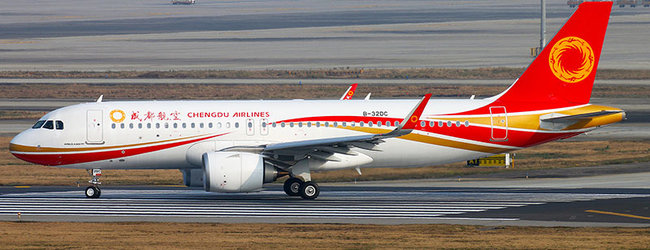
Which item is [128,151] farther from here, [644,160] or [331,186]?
[644,160]

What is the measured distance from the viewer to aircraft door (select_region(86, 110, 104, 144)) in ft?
117

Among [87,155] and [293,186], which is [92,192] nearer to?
[87,155]

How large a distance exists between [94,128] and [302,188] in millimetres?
7993

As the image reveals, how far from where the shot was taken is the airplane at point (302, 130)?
3544 centimetres

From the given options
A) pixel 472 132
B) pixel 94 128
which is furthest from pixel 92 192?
pixel 472 132

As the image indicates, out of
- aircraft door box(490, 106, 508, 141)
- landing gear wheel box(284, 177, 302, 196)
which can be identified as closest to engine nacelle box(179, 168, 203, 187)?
landing gear wheel box(284, 177, 302, 196)

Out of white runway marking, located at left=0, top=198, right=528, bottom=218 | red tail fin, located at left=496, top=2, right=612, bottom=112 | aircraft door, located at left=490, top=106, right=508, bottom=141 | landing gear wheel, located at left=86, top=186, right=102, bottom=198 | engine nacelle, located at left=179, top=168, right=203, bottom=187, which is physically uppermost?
red tail fin, located at left=496, top=2, right=612, bottom=112

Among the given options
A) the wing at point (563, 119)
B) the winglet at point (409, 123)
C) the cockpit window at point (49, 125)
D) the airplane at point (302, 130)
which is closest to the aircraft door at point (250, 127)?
the airplane at point (302, 130)

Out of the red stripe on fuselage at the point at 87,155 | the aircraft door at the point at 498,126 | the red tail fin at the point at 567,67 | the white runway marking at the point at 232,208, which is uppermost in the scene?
the red tail fin at the point at 567,67

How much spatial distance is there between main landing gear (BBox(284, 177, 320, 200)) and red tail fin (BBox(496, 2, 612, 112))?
779 centimetres

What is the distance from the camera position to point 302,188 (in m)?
34.9

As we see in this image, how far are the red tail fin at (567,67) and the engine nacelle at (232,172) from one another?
31.7 ft

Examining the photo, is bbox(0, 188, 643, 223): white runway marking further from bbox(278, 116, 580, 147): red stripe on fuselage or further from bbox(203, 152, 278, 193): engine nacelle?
Answer: bbox(278, 116, 580, 147): red stripe on fuselage

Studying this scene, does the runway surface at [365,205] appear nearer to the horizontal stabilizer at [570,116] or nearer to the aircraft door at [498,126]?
the aircraft door at [498,126]
